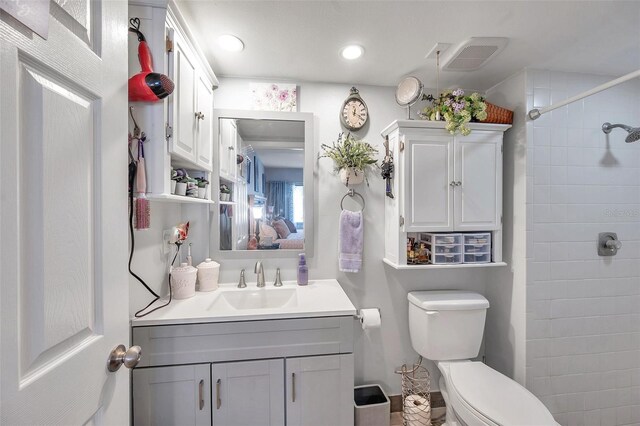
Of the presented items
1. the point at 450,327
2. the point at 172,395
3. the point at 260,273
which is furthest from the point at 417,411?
the point at 172,395

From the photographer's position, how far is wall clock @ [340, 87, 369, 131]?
1.77 m

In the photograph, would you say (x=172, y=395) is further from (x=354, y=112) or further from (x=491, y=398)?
(x=354, y=112)

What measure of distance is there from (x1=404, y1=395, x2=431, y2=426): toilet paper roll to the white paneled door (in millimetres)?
1616

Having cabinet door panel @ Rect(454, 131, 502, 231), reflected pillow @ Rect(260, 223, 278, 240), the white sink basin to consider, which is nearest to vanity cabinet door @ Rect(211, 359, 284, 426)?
the white sink basin

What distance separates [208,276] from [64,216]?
1134 mm

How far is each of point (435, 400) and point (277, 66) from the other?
2489 millimetres

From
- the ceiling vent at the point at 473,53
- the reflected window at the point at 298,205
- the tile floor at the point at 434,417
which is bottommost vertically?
the tile floor at the point at 434,417

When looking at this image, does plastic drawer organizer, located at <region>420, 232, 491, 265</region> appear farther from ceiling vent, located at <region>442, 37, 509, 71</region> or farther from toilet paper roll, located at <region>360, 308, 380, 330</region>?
ceiling vent, located at <region>442, 37, 509, 71</region>

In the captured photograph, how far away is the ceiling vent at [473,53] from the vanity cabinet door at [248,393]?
1.85 meters

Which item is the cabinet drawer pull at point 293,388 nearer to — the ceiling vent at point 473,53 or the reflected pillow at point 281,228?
the reflected pillow at point 281,228

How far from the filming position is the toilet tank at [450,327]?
1.61 metres

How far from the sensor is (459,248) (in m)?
1.68

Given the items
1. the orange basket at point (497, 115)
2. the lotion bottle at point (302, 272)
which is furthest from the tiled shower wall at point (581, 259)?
the lotion bottle at point (302, 272)

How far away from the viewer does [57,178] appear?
0.51m
